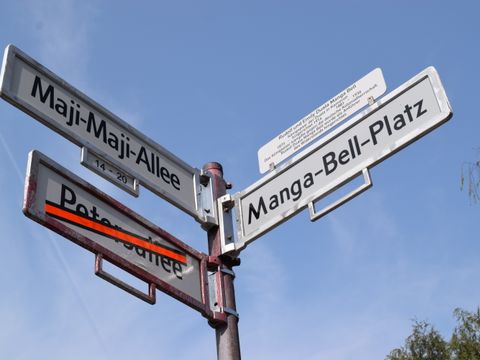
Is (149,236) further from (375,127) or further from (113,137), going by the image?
(375,127)

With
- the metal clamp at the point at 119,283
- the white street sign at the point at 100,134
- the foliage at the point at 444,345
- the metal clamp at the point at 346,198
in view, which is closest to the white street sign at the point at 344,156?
the metal clamp at the point at 346,198

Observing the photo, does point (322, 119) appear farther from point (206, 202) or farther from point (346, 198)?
point (206, 202)

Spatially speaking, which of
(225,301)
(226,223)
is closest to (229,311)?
(225,301)

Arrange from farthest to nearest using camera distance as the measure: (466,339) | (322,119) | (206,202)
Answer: (466,339) < (206,202) < (322,119)

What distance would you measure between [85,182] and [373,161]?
1.63 meters

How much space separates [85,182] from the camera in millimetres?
3639

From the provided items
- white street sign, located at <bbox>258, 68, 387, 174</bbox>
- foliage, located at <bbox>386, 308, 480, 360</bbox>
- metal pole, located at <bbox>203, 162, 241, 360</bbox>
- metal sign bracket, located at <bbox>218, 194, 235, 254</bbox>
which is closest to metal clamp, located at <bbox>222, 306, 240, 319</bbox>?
metal pole, located at <bbox>203, 162, 241, 360</bbox>

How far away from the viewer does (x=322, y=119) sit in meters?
4.33

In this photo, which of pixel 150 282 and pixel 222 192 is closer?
pixel 150 282

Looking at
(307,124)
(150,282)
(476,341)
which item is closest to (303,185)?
(307,124)

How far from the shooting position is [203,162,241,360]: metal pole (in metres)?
3.74

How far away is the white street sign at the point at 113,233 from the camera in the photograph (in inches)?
131

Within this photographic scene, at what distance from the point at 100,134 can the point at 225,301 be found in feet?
3.99

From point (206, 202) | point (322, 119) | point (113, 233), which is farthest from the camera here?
point (206, 202)
